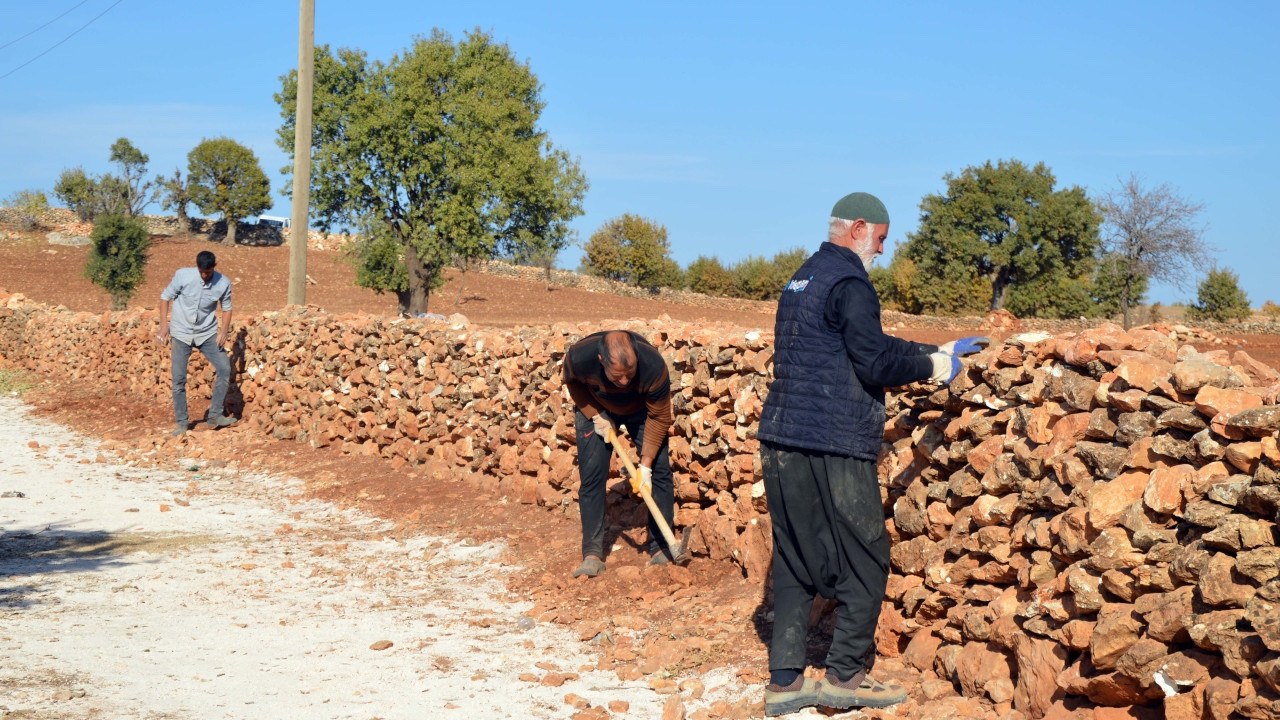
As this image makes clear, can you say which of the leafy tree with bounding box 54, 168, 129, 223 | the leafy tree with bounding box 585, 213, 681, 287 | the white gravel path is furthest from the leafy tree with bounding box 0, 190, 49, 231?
the white gravel path

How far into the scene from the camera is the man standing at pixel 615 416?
5805 millimetres

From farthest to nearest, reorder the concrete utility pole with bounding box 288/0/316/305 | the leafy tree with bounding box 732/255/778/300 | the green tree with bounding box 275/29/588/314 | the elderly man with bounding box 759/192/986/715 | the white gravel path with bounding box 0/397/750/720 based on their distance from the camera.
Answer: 1. the leafy tree with bounding box 732/255/778/300
2. the green tree with bounding box 275/29/588/314
3. the concrete utility pole with bounding box 288/0/316/305
4. the white gravel path with bounding box 0/397/750/720
5. the elderly man with bounding box 759/192/986/715

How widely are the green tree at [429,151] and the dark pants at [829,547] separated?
85.0 ft

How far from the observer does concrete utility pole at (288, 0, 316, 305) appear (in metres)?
13.9

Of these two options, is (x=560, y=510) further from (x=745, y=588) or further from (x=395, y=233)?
(x=395, y=233)

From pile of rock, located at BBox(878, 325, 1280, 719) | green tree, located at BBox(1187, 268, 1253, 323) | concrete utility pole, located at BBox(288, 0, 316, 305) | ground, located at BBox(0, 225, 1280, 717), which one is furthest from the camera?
green tree, located at BBox(1187, 268, 1253, 323)

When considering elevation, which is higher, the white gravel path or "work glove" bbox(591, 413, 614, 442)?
"work glove" bbox(591, 413, 614, 442)

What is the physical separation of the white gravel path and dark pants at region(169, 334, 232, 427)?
2.87m

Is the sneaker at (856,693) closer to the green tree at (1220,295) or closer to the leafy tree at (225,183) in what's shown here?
the green tree at (1220,295)

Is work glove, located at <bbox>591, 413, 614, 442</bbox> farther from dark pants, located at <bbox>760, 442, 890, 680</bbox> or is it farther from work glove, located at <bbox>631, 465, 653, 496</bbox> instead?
dark pants, located at <bbox>760, 442, 890, 680</bbox>

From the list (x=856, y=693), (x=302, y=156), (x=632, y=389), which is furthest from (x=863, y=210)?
(x=302, y=156)

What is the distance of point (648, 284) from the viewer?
55094 mm

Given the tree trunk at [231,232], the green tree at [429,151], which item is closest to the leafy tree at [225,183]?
the tree trunk at [231,232]

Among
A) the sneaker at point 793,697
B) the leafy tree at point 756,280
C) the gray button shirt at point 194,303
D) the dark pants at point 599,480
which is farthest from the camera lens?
the leafy tree at point 756,280
